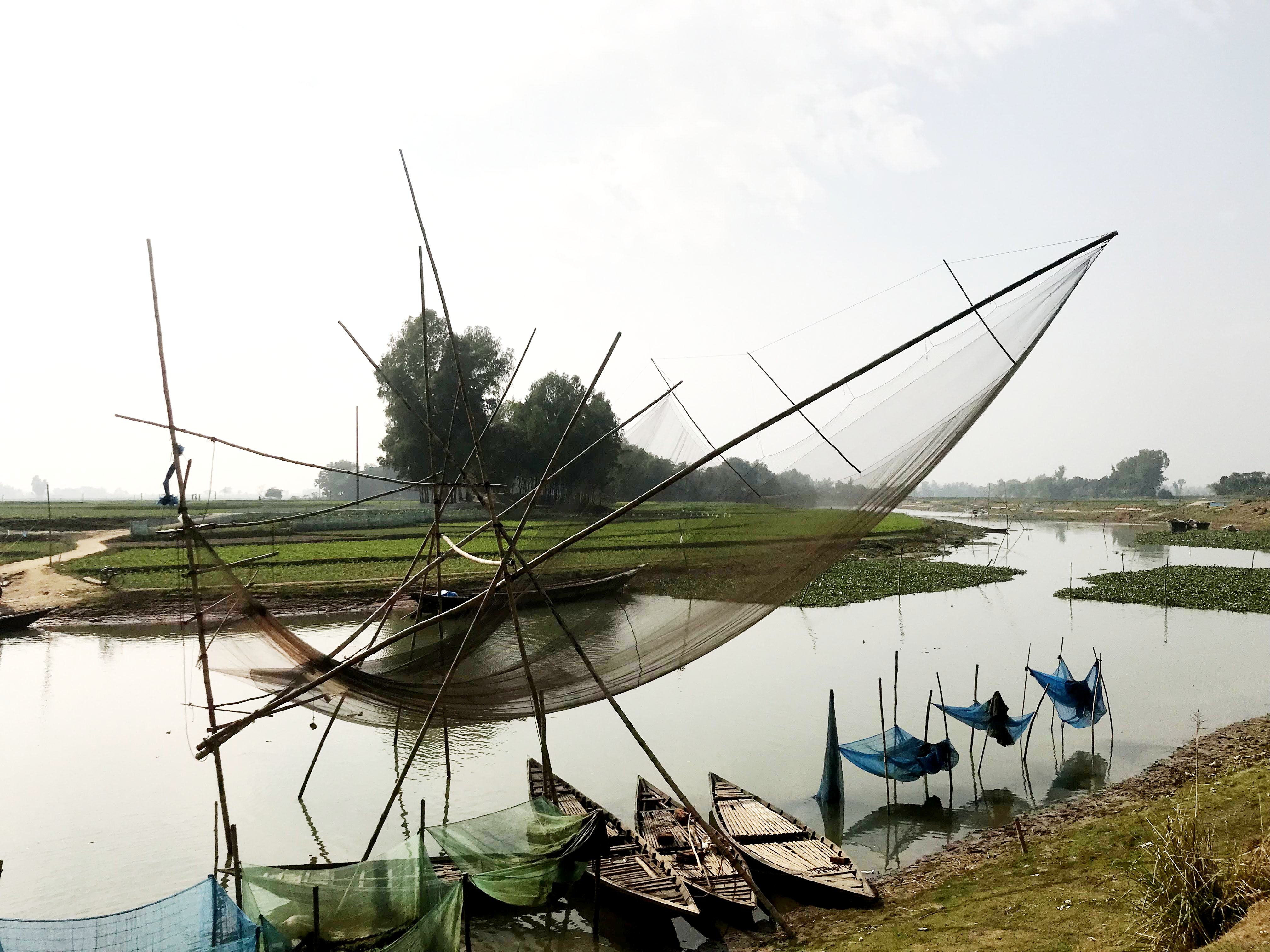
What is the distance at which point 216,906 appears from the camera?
467 centimetres

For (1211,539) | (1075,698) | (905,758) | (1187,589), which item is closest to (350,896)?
(905,758)

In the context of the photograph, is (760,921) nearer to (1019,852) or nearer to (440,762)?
(1019,852)

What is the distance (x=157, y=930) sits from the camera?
4648 millimetres

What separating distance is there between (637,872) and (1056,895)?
2990 millimetres

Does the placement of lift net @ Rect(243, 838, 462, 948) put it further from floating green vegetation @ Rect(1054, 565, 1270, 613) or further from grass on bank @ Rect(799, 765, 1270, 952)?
floating green vegetation @ Rect(1054, 565, 1270, 613)

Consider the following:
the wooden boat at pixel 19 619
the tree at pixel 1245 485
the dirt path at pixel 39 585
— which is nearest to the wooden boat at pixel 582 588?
the wooden boat at pixel 19 619

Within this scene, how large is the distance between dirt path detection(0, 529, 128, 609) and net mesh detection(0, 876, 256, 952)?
61.1 ft

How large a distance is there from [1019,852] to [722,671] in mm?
8246

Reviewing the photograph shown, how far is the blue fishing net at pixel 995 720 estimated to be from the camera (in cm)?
952

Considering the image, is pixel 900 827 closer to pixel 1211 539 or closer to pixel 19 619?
pixel 19 619

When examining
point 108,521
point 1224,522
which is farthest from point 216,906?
point 1224,522

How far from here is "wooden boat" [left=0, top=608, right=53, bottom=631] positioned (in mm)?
18062

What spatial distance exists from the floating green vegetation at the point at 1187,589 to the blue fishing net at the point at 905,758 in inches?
594

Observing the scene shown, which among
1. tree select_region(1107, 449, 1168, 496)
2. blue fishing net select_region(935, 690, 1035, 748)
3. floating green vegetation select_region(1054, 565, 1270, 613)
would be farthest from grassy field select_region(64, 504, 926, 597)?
tree select_region(1107, 449, 1168, 496)
